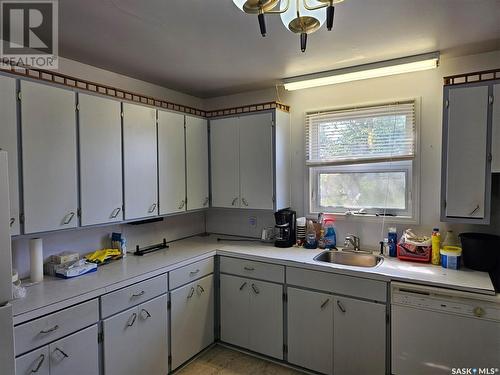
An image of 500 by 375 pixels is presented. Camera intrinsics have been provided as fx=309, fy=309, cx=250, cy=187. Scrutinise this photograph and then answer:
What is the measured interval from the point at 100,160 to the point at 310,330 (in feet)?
6.57

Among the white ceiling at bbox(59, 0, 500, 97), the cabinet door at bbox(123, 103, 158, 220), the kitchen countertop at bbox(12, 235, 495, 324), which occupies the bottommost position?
the kitchen countertop at bbox(12, 235, 495, 324)

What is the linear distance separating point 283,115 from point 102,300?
2.13 metres

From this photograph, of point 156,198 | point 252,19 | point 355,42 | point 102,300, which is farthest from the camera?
point 156,198

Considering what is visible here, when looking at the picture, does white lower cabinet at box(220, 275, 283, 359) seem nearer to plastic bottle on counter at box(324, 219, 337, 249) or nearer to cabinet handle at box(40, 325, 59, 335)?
plastic bottle on counter at box(324, 219, 337, 249)

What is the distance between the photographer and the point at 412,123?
8.30 feet

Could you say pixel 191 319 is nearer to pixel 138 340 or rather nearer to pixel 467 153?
pixel 138 340

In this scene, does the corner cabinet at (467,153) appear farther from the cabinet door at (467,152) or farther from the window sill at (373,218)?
the window sill at (373,218)

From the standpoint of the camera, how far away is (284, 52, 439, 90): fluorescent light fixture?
227 cm

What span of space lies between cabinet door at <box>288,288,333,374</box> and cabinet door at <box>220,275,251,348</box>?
406 millimetres

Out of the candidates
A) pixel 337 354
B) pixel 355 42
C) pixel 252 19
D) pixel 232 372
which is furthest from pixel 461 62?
pixel 232 372

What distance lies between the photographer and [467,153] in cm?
207

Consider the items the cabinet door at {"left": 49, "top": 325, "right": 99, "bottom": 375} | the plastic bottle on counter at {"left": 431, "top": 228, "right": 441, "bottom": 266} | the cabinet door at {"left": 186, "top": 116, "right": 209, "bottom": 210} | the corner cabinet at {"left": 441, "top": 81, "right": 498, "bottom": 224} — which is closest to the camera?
the cabinet door at {"left": 49, "top": 325, "right": 99, "bottom": 375}

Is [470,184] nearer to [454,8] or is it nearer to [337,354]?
[454,8]

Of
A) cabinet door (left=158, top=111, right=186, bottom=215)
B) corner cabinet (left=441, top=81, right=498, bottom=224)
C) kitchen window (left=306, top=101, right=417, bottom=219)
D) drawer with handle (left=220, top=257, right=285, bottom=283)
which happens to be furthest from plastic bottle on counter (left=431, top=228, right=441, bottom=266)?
cabinet door (left=158, top=111, right=186, bottom=215)
